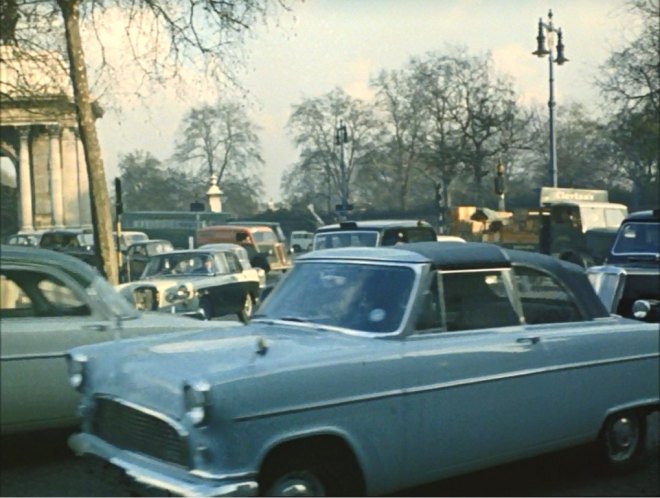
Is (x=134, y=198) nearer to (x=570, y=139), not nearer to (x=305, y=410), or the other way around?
(x=570, y=139)

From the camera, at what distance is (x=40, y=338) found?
6.39m

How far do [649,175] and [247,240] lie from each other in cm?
1994

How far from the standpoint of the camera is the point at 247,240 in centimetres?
3042

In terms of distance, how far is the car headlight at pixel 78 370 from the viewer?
5.15 metres

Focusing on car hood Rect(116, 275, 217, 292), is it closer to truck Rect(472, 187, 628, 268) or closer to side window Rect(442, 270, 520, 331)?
side window Rect(442, 270, 520, 331)

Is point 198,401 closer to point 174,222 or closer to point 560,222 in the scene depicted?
point 560,222

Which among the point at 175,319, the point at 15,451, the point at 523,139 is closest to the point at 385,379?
the point at 175,319

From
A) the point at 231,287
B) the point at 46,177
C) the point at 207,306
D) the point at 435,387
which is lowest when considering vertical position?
the point at 207,306

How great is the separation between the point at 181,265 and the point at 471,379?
11.6 meters

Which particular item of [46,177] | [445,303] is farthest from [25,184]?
[445,303]

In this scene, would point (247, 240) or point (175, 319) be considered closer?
point (175, 319)

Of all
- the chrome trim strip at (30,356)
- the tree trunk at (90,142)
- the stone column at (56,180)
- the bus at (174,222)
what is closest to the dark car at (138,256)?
the tree trunk at (90,142)

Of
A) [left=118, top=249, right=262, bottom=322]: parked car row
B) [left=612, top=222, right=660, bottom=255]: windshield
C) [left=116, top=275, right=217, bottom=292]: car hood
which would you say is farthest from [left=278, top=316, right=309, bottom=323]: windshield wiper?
[left=118, top=249, right=262, bottom=322]: parked car row

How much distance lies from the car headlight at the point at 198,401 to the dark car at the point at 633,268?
5.59 m
